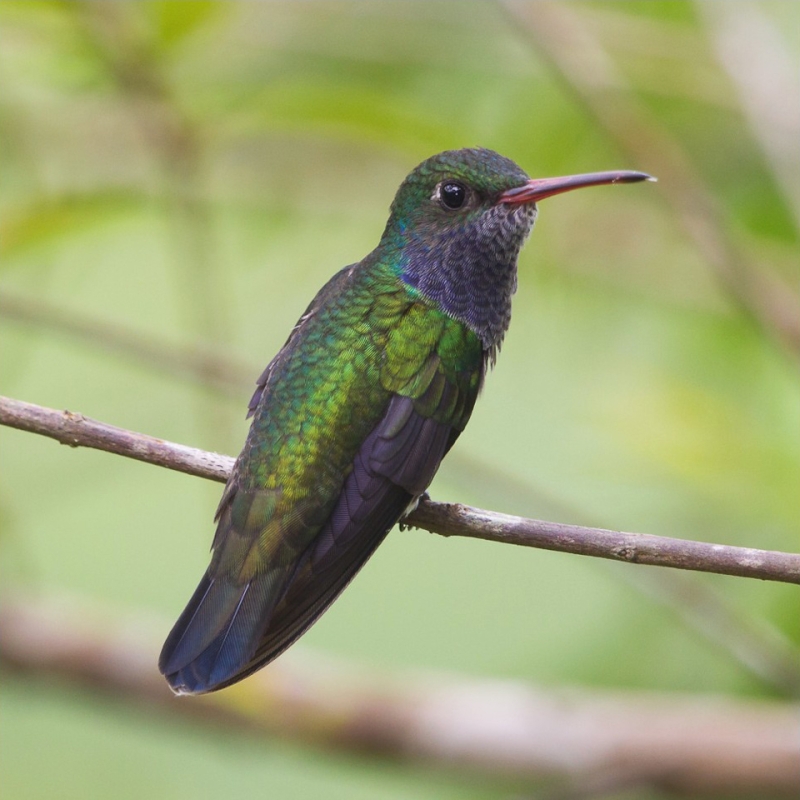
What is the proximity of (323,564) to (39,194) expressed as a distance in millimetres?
1079

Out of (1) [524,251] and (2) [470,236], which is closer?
(2) [470,236]

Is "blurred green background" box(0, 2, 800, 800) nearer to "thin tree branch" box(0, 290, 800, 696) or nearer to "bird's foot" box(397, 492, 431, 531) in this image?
"thin tree branch" box(0, 290, 800, 696)

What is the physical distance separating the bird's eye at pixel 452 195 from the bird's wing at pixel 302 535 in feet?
1.33

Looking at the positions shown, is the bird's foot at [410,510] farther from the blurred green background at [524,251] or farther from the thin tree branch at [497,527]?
the blurred green background at [524,251]

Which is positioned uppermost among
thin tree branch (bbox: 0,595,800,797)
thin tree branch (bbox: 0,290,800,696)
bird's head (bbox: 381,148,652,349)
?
bird's head (bbox: 381,148,652,349)

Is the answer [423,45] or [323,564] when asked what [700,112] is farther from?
[323,564]

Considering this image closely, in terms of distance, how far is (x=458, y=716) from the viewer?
10.9ft

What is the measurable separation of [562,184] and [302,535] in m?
0.81

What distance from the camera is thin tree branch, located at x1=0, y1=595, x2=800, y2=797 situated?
3152 mm

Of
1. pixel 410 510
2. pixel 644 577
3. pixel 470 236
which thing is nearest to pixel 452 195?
pixel 470 236

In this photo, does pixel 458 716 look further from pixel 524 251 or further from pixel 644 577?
pixel 524 251

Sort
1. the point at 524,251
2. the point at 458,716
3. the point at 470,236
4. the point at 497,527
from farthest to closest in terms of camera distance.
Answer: the point at 524,251
the point at 458,716
the point at 470,236
the point at 497,527

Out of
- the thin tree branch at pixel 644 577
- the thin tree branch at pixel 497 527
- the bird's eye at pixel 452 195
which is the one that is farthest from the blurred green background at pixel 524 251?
the thin tree branch at pixel 497 527

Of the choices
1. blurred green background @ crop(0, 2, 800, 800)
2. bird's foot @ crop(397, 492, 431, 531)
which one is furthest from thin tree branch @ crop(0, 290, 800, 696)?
bird's foot @ crop(397, 492, 431, 531)
